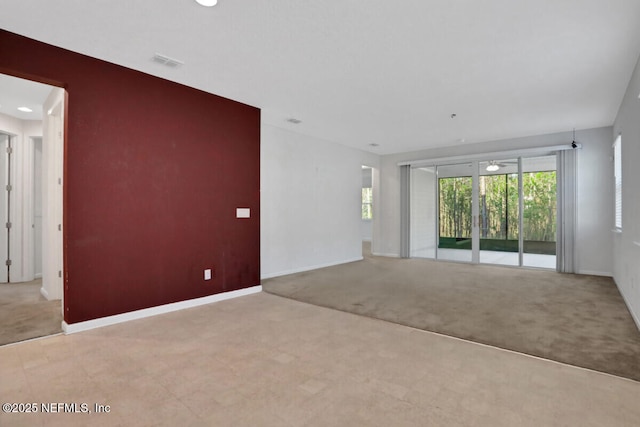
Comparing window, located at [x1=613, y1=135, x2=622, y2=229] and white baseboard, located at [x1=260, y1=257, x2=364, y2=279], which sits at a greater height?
window, located at [x1=613, y1=135, x2=622, y2=229]

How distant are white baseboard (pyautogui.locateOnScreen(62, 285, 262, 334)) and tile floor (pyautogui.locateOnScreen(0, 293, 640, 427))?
12 centimetres

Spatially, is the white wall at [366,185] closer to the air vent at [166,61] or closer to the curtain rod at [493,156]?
the curtain rod at [493,156]

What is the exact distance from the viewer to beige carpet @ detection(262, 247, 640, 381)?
2.83 metres

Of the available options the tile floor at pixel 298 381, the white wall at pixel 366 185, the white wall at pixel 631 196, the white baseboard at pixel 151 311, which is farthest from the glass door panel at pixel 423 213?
the tile floor at pixel 298 381

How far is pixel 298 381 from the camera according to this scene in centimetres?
225

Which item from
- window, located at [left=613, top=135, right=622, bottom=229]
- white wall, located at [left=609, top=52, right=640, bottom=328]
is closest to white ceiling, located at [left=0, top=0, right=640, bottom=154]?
white wall, located at [left=609, top=52, right=640, bottom=328]

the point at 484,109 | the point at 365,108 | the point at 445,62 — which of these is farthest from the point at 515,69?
the point at 365,108

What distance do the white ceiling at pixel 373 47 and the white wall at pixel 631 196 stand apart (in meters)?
0.36

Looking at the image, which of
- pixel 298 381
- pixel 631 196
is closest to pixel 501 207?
pixel 631 196

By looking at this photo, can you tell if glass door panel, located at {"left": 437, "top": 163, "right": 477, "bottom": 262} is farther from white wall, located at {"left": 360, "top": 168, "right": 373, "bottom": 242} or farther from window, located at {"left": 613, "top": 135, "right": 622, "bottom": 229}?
white wall, located at {"left": 360, "top": 168, "right": 373, "bottom": 242}

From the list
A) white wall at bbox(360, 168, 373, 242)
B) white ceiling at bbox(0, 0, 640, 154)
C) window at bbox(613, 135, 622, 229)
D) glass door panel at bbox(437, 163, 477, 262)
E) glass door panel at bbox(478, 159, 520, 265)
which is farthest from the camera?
white wall at bbox(360, 168, 373, 242)

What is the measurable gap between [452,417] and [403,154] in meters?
7.21

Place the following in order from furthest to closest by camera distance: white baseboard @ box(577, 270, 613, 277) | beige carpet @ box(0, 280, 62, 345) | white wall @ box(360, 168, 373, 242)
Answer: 1. white wall @ box(360, 168, 373, 242)
2. white baseboard @ box(577, 270, 613, 277)
3. beige carpet @ box(0, 280, 62, 345)

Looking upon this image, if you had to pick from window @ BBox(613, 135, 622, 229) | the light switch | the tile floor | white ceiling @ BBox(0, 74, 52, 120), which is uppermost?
white ceiling @ BBox(0, 74, 52, 120)
